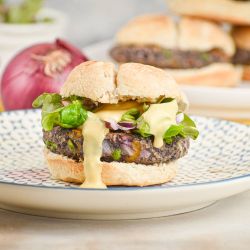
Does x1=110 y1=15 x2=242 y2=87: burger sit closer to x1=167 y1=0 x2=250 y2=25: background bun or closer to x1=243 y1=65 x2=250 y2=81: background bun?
x1=167 y1=0 x2=250 y2=25: background bun

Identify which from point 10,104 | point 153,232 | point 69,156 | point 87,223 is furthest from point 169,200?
point 10,104

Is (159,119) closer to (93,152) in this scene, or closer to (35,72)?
(93,152)

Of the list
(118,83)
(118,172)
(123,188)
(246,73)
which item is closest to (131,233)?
(123,188)

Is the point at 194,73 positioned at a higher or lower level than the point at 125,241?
lower

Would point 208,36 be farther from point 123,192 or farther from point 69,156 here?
point 123,192

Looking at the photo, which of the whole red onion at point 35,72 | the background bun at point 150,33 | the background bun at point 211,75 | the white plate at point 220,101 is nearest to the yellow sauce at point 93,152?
the whole red onion at point 35,72

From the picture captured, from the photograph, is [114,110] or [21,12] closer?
[114,110]
